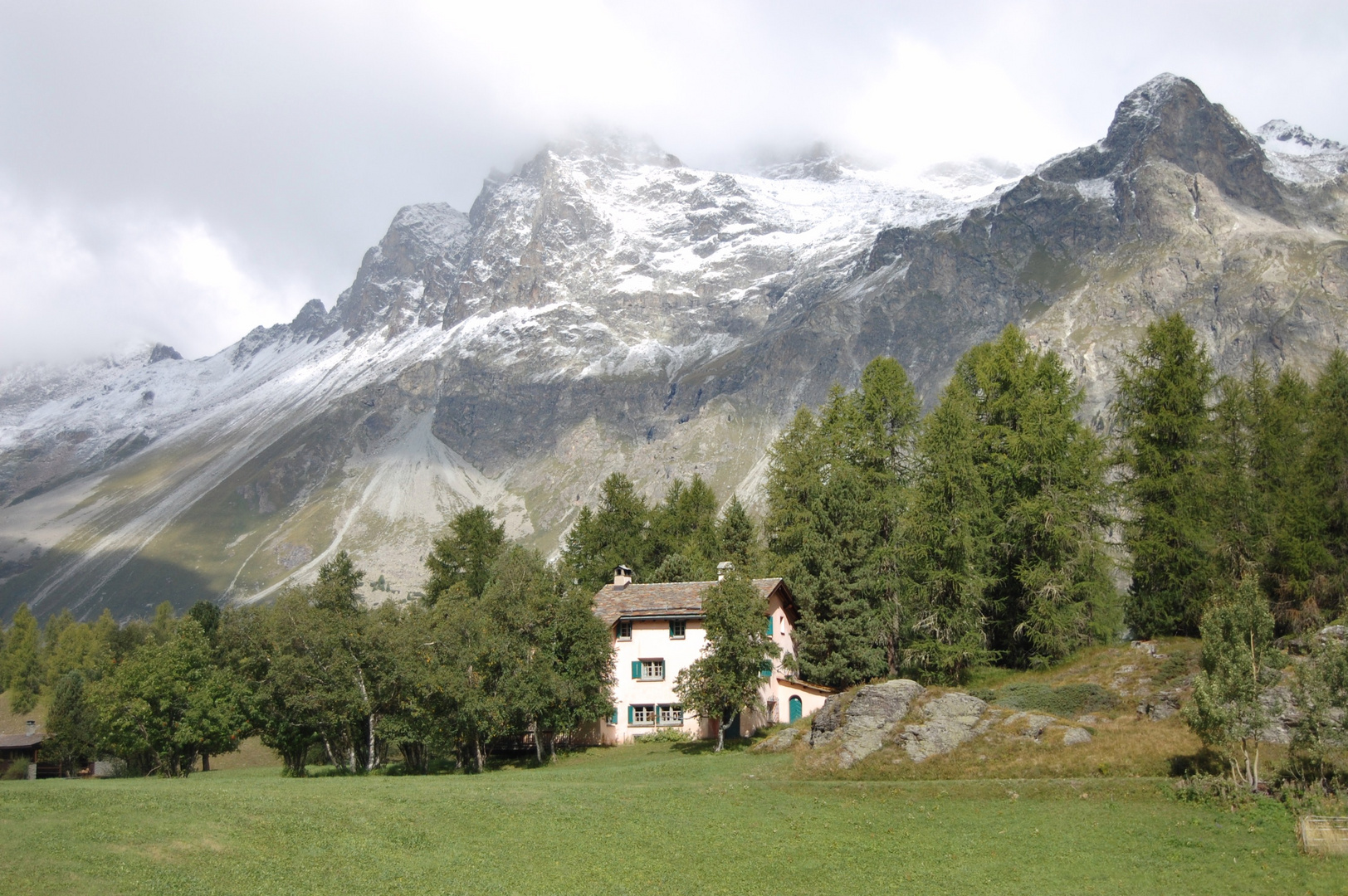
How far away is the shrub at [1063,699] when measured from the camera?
119ft

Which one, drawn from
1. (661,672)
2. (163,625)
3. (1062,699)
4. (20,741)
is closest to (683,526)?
(661,672)

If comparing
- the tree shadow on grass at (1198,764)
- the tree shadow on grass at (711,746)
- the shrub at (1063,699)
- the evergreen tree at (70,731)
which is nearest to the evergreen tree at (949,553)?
the shrub at (1063,699)

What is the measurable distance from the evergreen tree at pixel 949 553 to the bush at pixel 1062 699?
5.19 meters

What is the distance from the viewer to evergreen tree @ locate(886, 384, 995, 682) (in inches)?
1753

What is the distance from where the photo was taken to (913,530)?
157ft

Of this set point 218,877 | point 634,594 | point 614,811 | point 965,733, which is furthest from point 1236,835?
point 634,594

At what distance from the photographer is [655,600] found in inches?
2208

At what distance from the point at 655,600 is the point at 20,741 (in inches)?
2027

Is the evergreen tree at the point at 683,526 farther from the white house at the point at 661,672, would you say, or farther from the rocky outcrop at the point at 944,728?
the rocky outcrop at the point at 944,728

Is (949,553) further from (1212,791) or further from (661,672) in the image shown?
(1212,791)

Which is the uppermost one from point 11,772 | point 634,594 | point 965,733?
point 634,594

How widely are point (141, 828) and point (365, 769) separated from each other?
2533 centimetres

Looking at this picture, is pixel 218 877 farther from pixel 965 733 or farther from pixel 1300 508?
pixel 1300 508

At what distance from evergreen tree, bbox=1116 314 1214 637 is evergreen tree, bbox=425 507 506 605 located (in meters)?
50.4
